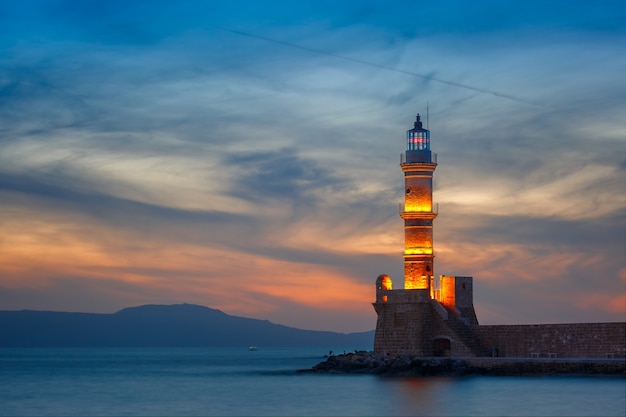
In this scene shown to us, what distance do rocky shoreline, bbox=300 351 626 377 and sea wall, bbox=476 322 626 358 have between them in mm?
956

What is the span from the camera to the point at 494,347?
148 feet

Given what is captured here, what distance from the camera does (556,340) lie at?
141 ft

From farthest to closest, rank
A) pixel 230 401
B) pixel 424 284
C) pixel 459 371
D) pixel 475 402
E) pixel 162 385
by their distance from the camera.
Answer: pixel 162 385 < pixel 424 284 < pixel 459 371 < pixel 230 401 < pixel 475 402

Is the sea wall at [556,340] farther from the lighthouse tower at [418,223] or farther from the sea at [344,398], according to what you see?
the lighthouse tower at [418,223]

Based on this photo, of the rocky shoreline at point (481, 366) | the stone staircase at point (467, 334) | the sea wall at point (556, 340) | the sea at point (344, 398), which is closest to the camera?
the sea at point (344, 398)

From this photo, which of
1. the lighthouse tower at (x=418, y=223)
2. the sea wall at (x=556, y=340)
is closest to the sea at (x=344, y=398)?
the sea wall at (x=556, y=340)

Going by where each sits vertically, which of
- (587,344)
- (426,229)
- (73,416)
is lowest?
(73,416)

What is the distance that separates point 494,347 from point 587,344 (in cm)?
434

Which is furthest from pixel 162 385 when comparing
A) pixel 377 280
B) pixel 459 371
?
pixel 459 371

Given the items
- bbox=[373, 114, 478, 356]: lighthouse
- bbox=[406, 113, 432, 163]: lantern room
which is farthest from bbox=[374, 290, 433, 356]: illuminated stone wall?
bbox=[406, 113, 432, 163]: lantern room

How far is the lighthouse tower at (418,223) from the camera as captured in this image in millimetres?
47250

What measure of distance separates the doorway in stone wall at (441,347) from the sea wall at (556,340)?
1.41 metres

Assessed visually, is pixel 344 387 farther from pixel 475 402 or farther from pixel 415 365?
pixel 475 402

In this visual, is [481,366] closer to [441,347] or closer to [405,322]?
[441,347]
